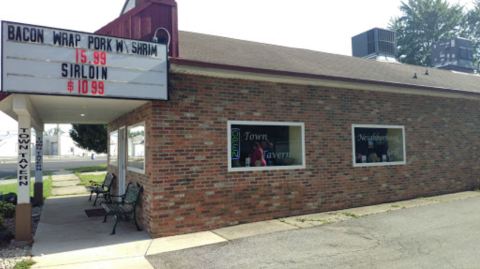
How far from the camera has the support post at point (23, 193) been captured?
272 inches

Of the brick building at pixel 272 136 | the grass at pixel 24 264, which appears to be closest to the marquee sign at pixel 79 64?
the brick building at pixel 272 136

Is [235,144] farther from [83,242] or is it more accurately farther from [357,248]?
[83,242]

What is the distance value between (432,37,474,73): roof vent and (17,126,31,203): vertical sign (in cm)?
2019

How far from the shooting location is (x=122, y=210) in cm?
806

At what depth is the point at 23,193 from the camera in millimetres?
6945

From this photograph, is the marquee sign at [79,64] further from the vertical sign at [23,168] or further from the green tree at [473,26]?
the green tree at [473,26]

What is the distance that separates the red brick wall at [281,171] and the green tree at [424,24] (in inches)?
1157

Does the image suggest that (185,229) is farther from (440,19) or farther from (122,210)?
(440,19)

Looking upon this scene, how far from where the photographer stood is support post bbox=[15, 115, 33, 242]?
6914 mm

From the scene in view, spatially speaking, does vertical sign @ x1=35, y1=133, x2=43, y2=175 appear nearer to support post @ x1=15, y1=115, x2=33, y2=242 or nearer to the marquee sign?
support post @ x1=15, y1=115, x2=33, y2=242

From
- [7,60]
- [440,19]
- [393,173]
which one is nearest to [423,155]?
[393,173]

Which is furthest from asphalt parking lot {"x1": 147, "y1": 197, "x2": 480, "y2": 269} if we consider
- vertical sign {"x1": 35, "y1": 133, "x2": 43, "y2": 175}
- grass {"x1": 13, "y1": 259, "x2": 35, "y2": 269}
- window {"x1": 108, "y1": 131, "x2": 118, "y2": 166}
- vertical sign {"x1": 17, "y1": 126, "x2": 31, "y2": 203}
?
vertical sign {"x1": 35, "y1": 133, "x2": 43, "y2": 175}

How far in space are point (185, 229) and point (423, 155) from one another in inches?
293

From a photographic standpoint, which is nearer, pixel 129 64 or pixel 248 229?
pixel 129 64
